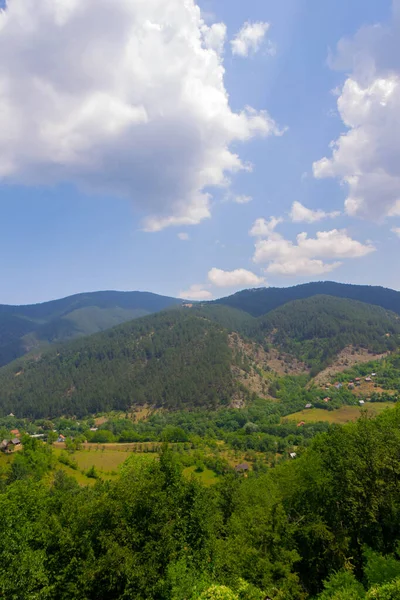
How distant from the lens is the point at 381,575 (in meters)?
20.4

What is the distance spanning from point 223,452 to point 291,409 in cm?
7858

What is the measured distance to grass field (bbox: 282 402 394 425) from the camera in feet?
538

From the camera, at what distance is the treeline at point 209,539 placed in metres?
19.8

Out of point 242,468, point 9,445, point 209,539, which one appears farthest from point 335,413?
point 209,539

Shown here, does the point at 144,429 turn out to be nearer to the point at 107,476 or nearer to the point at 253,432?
the point at 253,432

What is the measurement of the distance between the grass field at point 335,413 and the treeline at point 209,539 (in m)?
146

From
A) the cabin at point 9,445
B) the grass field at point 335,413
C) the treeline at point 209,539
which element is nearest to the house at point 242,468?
the grass field at point 335,413

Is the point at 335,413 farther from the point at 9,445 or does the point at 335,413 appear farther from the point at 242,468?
the point at 9,445

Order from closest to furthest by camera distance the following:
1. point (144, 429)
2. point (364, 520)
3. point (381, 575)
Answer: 1. point (381, 575)
2. point (364, 520)
3. point (144, 429)

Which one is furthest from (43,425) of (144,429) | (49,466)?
(49,466)

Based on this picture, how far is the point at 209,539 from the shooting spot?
869 inches

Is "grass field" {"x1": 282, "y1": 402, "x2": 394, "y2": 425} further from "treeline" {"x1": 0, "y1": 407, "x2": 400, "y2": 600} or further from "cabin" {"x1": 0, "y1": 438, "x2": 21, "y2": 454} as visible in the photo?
"treeline" {"x1": 0, "y1": 407, "x2": 400, "y2": 600}

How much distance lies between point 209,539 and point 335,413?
17563cm

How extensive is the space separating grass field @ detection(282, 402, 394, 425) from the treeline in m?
146
